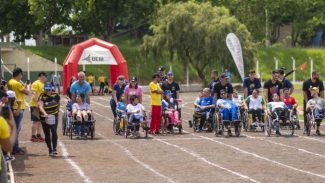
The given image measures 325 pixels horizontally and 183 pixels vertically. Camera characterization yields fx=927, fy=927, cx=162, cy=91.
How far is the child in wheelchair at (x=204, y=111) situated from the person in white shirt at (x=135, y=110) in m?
2.28

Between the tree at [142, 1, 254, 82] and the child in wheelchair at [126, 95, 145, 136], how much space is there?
40585 mm

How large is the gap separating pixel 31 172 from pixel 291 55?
69.3 meters

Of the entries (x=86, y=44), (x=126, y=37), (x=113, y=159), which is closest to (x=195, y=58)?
(x=86, y=44)

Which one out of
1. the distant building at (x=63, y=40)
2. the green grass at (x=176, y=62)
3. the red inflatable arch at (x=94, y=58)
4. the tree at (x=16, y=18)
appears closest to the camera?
the red inflatable arch at (x=94, y=58)

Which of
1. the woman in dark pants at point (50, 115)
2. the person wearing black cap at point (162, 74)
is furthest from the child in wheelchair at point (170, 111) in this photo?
the woman in dark pants at point (50, 115)

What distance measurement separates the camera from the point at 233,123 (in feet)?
79.0

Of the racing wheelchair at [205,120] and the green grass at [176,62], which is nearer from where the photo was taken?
the racing wheelchair at [205,120]

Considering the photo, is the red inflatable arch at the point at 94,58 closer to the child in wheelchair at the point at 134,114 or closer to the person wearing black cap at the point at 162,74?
the person wearing black cap at the point at 162,74

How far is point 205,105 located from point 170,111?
103 cm

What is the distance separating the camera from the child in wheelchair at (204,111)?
25703 mm

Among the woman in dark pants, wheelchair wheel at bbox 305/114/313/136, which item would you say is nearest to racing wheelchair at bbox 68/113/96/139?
the woman in dark pants

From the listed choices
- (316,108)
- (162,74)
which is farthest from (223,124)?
(162,74)

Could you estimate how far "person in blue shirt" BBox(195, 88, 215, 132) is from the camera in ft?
84.3

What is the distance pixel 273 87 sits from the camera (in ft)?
82.1
